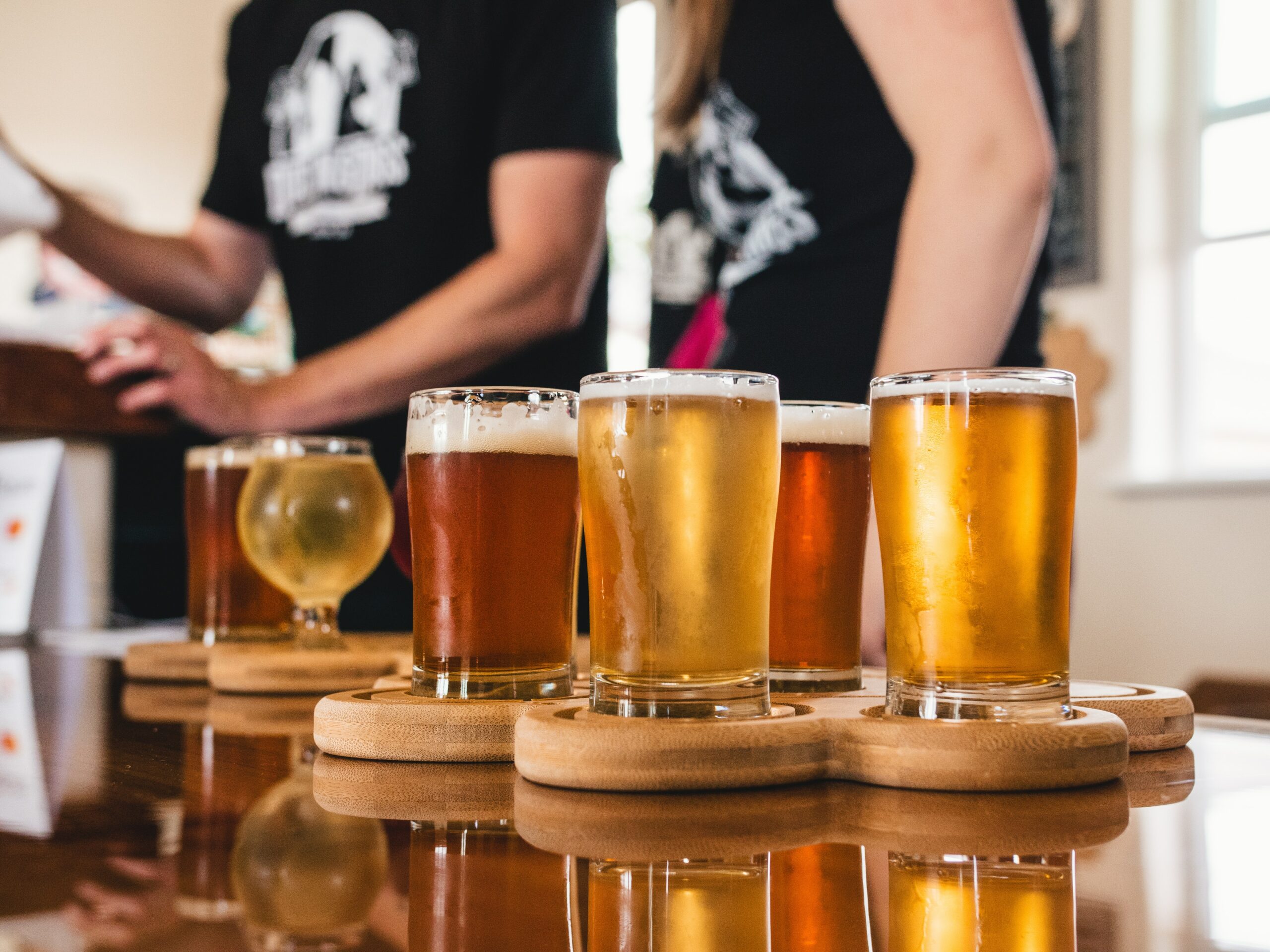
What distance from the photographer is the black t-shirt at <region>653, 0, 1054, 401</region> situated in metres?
1.36

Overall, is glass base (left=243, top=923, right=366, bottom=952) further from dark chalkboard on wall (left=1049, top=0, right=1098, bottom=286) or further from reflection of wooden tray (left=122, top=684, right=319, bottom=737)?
dark chalkboard on wall (left=1049, top=0, right=1098, bottom=286)

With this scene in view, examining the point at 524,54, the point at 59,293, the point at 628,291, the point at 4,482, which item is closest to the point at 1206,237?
the point at 628,291

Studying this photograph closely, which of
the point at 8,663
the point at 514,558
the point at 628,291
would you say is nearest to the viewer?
the point at 514,558

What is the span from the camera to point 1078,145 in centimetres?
418

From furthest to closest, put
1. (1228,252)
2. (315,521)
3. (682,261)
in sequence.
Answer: (1228,252) < (682,261) < (315,521)

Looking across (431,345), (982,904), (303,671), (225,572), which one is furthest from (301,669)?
(431,345)

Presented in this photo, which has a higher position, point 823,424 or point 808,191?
point 808,191

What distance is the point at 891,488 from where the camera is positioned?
653 mm

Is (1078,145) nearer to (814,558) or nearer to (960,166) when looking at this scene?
(960,166)

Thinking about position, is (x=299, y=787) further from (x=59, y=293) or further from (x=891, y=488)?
(x=59, y=293)

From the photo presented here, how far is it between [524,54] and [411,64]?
0.17m

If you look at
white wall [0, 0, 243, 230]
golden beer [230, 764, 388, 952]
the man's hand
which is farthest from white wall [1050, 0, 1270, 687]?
white wall [0, 0, 243, 230]

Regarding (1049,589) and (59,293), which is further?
(59,293)

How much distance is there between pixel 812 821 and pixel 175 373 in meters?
1.56
